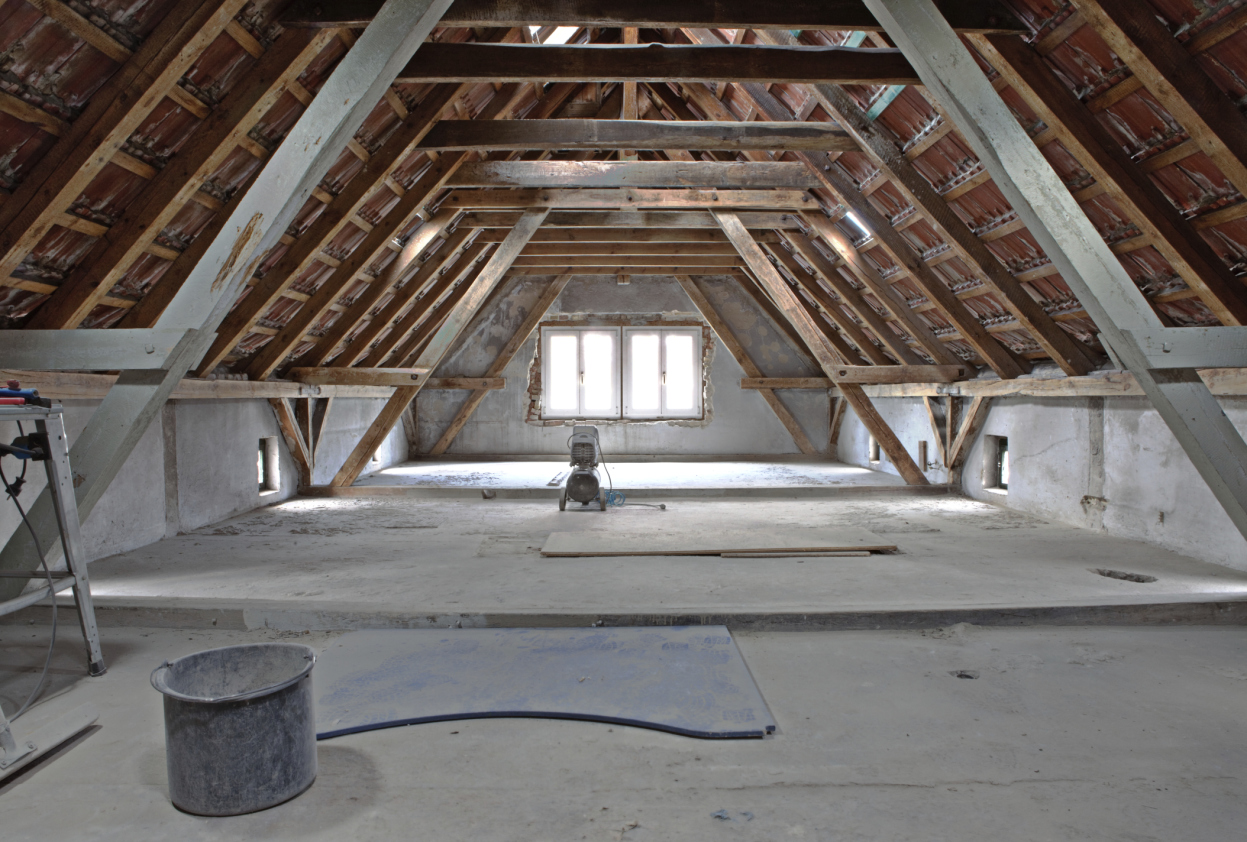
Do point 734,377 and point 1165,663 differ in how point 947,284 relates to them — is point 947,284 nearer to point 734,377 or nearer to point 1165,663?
point 1165,663

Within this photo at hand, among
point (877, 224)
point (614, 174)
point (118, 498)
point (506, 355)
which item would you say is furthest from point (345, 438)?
point (877, 224)

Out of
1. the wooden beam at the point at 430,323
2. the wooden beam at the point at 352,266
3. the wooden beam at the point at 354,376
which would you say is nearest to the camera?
the wooden beam at the point at 352,266

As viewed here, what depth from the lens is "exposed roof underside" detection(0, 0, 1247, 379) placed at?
3139 mm

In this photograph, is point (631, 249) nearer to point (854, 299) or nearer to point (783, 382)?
point (854, 299)

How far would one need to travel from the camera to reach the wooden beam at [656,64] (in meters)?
4.27

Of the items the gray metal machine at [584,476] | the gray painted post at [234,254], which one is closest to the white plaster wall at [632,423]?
the gray metal machine at [584,476]

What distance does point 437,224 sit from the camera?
6859 millimetres

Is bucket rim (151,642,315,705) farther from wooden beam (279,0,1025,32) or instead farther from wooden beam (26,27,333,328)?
wooden beam (279,0,1025,32)

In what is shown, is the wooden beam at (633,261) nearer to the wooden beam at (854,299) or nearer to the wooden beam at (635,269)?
the wooden beam at (635,269)

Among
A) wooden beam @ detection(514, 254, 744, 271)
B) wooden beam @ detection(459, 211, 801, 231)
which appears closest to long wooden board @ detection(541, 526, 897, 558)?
wooden beam @ detection(459, 211, 801, 231)

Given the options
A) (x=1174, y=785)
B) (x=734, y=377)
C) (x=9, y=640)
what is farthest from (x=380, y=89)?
(x=734, y=377)

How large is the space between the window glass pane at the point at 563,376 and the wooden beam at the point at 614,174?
569cm

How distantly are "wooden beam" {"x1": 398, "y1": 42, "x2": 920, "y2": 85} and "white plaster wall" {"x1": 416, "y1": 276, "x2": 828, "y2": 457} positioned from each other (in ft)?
24.7

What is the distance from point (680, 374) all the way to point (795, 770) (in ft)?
33.1
